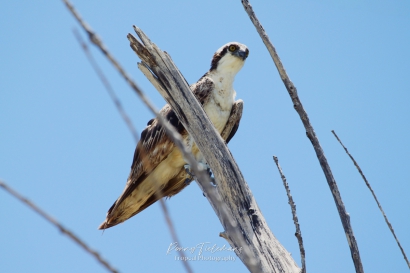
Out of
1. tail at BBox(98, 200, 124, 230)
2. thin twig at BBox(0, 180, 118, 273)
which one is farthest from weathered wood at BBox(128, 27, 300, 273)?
Answer: thin twig at BBox(0, 180, 118, 273)

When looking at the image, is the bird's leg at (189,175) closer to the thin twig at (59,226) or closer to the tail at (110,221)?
the tail at (110,221)

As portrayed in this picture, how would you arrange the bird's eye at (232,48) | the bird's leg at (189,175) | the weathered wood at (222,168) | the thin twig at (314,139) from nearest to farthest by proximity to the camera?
the thin twig at (314,139), the weathered wood at (222,168), the bird's leg at (189,175), the bird's eye at (232,48)

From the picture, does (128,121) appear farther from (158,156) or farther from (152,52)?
(158,156)

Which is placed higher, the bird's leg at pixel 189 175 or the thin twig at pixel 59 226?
the bird's leg at pixel 189 175

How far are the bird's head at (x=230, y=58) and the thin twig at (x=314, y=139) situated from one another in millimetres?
3149

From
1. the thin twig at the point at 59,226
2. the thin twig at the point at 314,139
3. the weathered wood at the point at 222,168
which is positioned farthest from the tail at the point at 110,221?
the thin twig at the point at 59,226

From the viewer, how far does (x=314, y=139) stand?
328 cm

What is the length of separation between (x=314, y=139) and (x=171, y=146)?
110 inches

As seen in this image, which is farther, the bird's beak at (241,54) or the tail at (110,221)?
the bird's beak at (241,54)

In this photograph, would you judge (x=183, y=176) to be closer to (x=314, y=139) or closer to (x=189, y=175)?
(x=189, y=175)

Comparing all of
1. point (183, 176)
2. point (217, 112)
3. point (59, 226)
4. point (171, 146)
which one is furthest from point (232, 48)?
point (59, 226)

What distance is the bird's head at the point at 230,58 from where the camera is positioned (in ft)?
21.3

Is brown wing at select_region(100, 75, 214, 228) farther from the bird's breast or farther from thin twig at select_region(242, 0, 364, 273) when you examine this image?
thin twig at select_region(242, 0, 364, 273)

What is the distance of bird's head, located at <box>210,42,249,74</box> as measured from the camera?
21.3 feet
